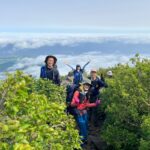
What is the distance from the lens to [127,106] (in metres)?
19.1

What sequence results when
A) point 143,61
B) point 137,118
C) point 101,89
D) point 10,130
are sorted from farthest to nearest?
point 101,89 < point 143,61 < point 137,118 < point 10,130

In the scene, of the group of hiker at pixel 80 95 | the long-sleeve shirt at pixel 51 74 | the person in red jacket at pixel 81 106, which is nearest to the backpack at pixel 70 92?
the group of hiker at pixel 80 95

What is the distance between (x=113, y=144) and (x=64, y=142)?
6798mm

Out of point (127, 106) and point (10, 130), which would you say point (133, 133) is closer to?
point (127, 106)

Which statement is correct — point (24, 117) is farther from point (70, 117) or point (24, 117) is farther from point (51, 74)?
point (51, 74)

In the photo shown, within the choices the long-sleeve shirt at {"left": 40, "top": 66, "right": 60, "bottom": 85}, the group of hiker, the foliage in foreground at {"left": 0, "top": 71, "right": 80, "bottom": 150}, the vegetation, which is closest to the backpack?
the group of hiker

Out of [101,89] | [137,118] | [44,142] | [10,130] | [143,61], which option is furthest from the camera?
[101,89]

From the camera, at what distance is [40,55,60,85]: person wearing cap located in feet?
67.2

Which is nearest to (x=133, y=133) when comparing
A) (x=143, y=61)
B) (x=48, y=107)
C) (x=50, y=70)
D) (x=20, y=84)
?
(x=143, y=61)

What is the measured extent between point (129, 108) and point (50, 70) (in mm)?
3963

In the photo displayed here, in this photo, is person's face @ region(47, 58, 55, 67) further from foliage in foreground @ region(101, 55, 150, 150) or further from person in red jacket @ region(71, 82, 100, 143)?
foliage in foreground @ region(101, 55, 150, 150)

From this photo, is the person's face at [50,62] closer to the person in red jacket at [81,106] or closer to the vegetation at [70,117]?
the vegetation at [70,117]

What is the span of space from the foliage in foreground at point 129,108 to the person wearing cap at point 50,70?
244cm

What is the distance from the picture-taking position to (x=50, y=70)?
21.3m
